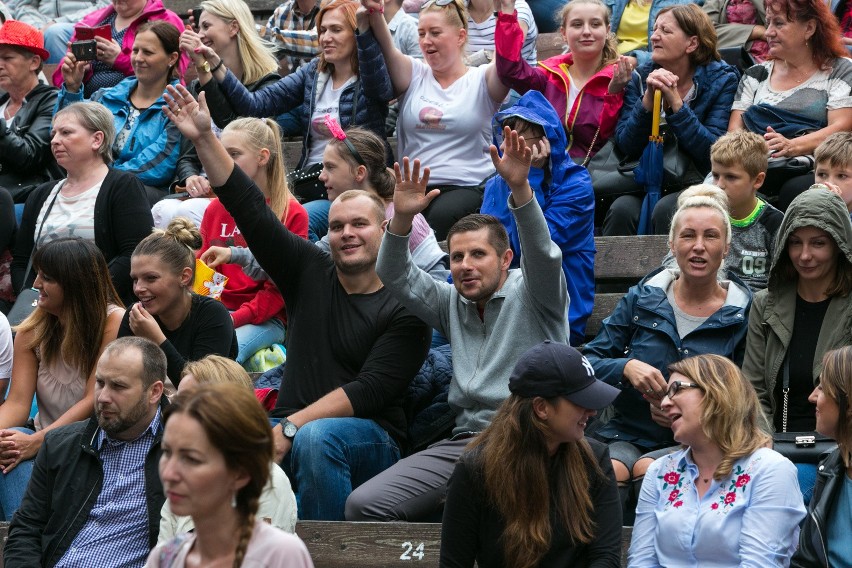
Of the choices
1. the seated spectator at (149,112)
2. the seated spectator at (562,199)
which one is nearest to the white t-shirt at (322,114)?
the seated spectator at (149,112)

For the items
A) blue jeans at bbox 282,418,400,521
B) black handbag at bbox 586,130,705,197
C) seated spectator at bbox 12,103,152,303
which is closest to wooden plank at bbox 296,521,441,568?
blue jeans at bbox 282,418,400,521

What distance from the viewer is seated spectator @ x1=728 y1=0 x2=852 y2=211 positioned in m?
6.34

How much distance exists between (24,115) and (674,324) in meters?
4.45

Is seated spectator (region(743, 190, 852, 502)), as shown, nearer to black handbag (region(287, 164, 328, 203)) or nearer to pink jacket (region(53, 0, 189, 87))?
black handbag (region(287, 164, 328, 203))

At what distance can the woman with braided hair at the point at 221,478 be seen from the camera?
111 inches

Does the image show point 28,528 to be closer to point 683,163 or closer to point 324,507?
point 324,507

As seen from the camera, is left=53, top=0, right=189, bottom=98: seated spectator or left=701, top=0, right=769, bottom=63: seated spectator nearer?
left=701, top=0, right=769, bottom=63: seated spectator

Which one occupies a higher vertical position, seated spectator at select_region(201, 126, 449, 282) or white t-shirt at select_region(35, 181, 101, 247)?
seated spectator at select_region(201, 126, 449, 282)

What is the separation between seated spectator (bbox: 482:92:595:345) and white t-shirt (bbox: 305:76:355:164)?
1.50 meters

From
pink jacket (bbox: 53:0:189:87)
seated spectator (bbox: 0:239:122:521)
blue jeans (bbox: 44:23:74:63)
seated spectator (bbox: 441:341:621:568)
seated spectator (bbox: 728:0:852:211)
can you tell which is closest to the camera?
seated spectator (bbox: 441:341:621:568)

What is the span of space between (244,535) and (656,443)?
2327 mm

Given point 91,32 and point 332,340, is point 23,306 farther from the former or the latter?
point 91,32

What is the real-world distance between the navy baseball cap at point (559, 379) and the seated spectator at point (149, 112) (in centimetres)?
388

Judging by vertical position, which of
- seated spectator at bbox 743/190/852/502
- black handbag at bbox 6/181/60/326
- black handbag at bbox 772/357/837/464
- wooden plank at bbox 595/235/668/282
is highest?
seated spectator at bbox 743/190/852/502
